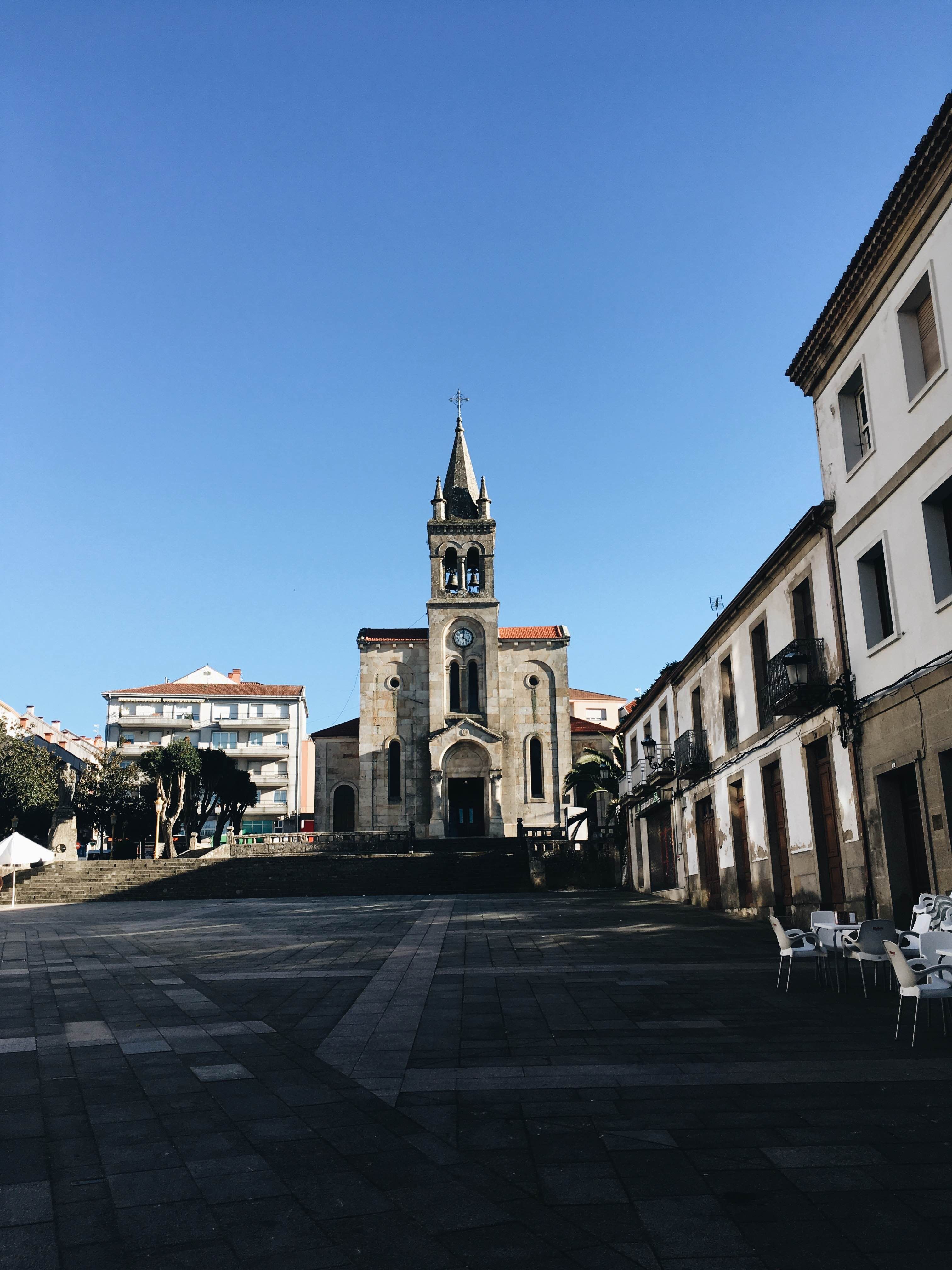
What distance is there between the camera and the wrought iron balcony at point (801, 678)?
1470 centimetres

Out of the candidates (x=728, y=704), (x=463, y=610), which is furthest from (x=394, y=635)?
(x=728, y=704)

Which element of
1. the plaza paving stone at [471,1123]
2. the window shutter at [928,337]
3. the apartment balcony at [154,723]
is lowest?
the plaza paving stone at [471,1123]

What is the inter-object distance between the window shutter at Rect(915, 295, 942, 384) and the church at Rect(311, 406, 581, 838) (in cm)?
3559

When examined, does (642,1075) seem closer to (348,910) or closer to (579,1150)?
(579,1150)

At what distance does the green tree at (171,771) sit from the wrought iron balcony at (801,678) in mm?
32912

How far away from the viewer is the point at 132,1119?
209 inches

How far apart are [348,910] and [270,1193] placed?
18.6 m

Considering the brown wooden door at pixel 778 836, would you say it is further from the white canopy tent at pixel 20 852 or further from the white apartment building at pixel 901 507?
the white canopy tent at pixel 20 852

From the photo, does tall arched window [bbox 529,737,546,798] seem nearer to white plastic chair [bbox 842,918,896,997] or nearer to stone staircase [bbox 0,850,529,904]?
stone staircase [bbox 0,850,529,904]

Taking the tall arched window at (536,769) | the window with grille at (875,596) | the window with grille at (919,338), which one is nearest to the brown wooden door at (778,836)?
the window with grille at (875,596)

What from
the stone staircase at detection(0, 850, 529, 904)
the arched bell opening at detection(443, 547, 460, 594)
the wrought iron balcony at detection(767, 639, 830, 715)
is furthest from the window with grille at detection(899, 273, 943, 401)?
the arched bell opening at detection(443, 547, 460, 594)

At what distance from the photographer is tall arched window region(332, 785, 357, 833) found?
1988 inches

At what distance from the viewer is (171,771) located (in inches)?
1708

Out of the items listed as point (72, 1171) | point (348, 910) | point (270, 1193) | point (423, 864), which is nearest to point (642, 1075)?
point (270, 1193)
